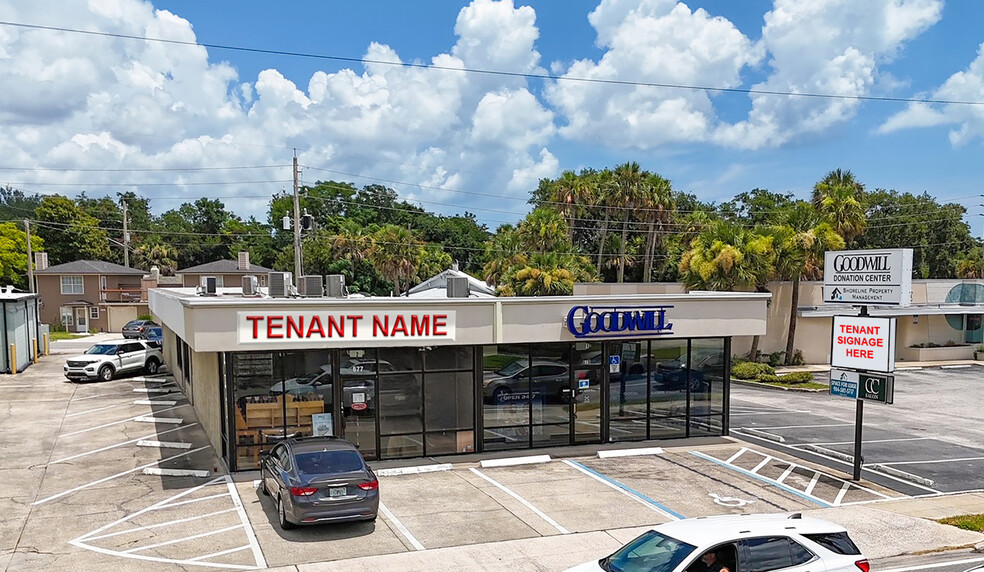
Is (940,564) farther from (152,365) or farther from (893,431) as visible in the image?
(152,365)

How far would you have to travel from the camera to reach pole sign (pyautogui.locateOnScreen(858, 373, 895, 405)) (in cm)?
1794

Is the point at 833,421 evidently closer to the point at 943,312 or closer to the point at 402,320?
the point at 402,320

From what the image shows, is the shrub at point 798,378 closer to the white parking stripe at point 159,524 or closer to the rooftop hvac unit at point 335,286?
the rooftop hvac unit at point 335,286

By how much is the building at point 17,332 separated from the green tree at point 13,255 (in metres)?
39.6

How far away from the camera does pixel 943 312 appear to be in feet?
152

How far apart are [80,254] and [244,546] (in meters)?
83.2

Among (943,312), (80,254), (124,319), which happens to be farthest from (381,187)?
(943,312)

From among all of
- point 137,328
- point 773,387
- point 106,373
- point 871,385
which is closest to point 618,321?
point 871,385

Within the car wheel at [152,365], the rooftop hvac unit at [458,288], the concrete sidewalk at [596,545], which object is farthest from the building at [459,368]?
the car wheel at [152,365]

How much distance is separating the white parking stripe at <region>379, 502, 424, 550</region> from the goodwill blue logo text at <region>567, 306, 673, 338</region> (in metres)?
7.44

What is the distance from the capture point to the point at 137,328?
183ft

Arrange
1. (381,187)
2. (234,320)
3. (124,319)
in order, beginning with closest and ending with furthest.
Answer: (234,320) < (124,319) < (381,187)

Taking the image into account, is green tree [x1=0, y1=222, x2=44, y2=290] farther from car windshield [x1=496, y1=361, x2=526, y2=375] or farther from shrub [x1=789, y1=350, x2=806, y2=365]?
car windshield [x1=496, y1=361, x2=526, y2=375]

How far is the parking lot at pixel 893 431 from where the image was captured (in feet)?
63.5
